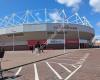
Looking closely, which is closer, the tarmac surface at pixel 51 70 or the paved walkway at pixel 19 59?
the tarmac surface at pixel 51 70

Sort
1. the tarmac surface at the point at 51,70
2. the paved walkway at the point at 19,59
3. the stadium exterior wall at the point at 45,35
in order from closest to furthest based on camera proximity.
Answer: the tarmac surface at the point at 51,70, the paved walkway at the point at 19,59, the stadium exterior wall at the point at 45,35

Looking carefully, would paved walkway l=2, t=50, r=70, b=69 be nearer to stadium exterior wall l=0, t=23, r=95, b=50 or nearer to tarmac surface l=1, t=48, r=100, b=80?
tarmac surface l=1, t=48, r=100, b=80

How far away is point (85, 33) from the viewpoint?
326ft

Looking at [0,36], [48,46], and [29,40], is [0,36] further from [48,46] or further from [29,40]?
[48,46]

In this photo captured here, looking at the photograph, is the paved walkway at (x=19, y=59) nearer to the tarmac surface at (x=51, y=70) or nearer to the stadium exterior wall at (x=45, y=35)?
the tarmac surface at (x=51, y=70)

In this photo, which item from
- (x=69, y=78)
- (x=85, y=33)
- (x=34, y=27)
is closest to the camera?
(x=69, y=78)

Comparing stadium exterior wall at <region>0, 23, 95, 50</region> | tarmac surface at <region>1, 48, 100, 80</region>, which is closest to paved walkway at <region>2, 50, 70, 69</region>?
tarmac surface at <region>1, 48, 100, 80</region>

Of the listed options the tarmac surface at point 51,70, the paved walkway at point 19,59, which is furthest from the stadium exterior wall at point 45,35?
the tarmac surface at point 51,70

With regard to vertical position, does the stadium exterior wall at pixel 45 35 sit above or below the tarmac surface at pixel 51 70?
above

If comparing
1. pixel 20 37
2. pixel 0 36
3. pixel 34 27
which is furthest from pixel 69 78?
pixel 0 36

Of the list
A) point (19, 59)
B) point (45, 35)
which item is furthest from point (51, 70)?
point (45, 35)

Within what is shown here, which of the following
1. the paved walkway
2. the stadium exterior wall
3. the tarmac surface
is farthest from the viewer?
the stadium exterior wall

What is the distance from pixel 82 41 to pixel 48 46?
15.0m

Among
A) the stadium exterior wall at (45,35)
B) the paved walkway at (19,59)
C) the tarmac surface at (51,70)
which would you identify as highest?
the stadium exterior wall at (45,35)
